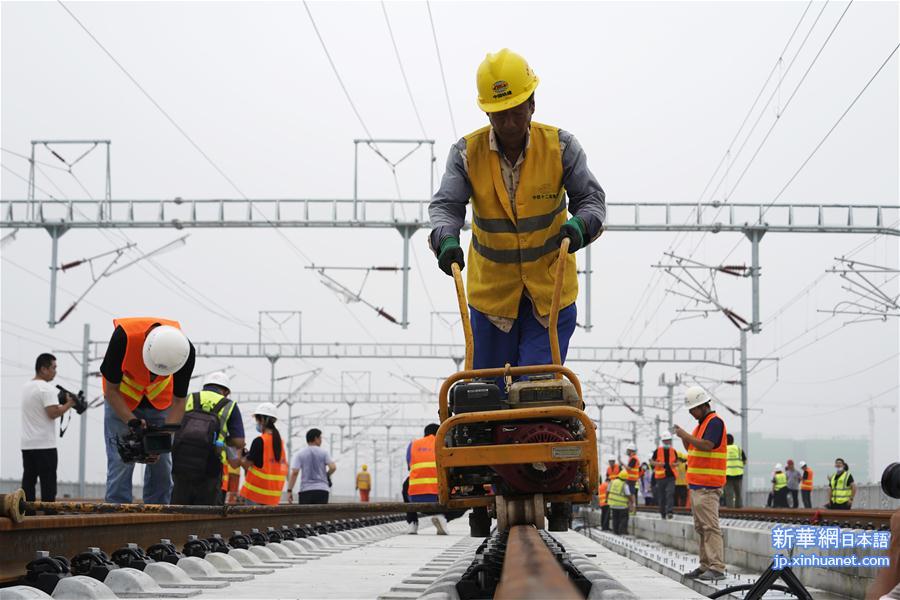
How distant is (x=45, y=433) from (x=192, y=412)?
2.76 metres

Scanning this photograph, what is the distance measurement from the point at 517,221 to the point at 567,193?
0.99ft

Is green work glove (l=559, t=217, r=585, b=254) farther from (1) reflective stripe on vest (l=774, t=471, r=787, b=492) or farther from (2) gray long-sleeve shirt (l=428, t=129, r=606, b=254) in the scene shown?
(1) reflective stripe on vest (l=774, t=471, r=787, b=492)

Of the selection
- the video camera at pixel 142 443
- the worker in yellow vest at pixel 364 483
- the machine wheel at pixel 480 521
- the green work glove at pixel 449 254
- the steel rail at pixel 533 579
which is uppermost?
the green work glove at pixel 449 254

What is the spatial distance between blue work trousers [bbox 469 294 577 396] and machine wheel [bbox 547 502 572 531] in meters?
0.72

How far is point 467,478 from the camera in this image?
15.2 ft

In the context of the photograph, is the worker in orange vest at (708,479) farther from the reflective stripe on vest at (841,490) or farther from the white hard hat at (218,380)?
the reflective stripe on vest at (841,490)

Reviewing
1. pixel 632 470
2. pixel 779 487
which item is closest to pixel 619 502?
pixel 632 470

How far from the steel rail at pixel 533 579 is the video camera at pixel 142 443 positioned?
355 centimetres

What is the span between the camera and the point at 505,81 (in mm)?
4906

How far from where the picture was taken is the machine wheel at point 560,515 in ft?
16.0

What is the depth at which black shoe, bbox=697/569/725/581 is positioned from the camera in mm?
9062

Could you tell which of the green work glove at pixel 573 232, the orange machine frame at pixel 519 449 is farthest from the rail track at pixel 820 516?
the orange machine frame at pixel 519 449

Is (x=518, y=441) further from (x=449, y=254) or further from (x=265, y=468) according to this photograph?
(x=265, y=468)

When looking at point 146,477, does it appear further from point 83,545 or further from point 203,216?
point 203,216
